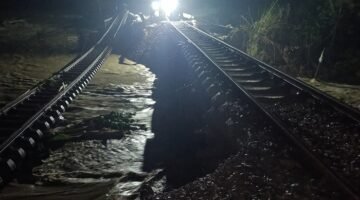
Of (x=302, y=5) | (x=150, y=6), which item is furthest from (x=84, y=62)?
(x=150, y=6)

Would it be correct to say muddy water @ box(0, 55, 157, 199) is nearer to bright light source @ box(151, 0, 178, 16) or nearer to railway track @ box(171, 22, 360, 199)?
railway track @ box(171, 22, 360, 199)

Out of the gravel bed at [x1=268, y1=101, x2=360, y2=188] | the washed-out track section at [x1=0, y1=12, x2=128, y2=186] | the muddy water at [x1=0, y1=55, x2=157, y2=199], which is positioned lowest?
the muddy water at [x1=0, y1=55, x2=157, y2=199]

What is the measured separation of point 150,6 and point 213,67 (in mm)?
38170

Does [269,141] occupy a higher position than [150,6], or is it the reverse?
[150,6]

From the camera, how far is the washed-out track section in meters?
5.68

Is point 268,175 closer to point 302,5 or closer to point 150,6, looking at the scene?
point 302,5

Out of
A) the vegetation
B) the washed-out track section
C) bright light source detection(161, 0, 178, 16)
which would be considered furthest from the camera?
bright light source detection(161, 0, 178, 16)

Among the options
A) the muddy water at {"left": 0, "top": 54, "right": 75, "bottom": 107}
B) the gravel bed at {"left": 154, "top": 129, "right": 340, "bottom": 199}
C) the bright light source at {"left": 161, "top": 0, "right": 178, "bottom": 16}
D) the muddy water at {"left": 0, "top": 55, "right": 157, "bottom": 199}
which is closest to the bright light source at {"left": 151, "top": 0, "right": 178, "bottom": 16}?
the bright light source at {"left": 161, "top": 0, "right": 178, "bottom": 16}

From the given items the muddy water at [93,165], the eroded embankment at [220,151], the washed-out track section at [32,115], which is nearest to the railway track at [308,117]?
the eroded embankment at [220,151]

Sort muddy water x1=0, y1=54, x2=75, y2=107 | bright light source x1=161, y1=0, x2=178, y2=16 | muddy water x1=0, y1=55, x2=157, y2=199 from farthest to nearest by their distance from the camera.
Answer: bright light source x1=161, y1=0, x2=178, y2=16 < muddy water x1=0, y1=54, x2=75, y2=107 < muddy water x1=0, y1=55, x2=157, y2=199

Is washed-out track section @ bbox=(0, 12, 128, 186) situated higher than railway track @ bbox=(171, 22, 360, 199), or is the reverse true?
railway track @ bbox=(171, 22, 360, 199)

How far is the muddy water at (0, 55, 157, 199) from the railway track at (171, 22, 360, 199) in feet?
7.45

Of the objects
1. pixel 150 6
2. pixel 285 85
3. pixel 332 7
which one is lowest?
pixel 285 85

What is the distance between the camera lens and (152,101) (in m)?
10.5
